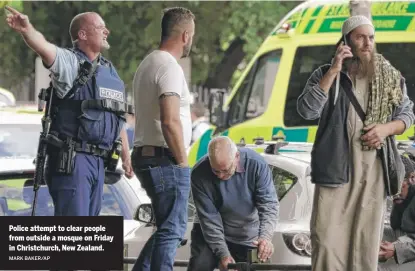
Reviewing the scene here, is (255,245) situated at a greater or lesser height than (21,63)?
lesser

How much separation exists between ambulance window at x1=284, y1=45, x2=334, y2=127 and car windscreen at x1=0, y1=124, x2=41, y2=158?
2.45m

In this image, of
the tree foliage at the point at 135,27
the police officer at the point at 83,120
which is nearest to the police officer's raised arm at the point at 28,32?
the police officer at the point at 83,120

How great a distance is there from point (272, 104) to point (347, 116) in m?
6.96

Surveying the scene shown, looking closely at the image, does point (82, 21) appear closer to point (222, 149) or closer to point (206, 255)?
point (222, 149)

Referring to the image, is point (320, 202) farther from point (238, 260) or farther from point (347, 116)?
point (238, 260)

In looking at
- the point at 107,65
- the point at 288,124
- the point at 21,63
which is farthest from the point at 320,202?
the point at 21,63

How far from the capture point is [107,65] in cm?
847

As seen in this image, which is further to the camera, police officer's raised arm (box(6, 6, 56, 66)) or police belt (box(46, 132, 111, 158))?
police belt (box(46, 132, 111, 158))

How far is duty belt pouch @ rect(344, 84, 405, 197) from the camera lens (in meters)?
7.68

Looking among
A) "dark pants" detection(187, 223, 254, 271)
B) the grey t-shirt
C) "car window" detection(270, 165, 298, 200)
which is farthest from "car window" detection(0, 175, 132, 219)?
the grey t-shirt

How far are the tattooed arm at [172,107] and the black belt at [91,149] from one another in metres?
0.47

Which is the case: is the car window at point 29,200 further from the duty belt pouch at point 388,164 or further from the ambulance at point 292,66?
the ambulance at point 292,66

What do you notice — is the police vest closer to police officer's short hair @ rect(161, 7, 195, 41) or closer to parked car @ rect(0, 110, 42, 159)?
police officer's short hair @ rect(161, 7, 195, 41)

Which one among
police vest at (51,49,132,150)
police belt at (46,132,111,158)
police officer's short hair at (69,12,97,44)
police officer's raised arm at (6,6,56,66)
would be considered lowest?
police belt at (46,132,111,158)
